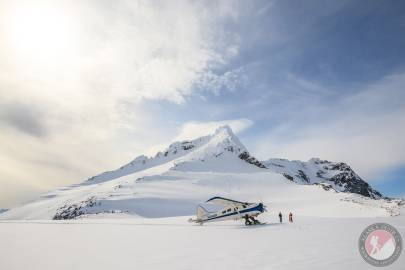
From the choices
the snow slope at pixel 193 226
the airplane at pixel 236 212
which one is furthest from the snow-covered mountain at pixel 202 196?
the airplane at pixel 236 212

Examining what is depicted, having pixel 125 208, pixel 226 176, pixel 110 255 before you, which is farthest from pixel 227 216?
pixel 226 176

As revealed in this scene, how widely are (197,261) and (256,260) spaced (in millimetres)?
2492

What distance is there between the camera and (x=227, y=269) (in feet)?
39.9

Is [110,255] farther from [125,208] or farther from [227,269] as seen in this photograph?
[125,208]

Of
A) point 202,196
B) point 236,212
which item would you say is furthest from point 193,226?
point 202,196

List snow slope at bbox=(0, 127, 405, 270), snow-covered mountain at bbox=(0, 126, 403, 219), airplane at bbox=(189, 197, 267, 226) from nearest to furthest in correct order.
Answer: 1. snow slope at bbox=(0, 127, 405, 270)
2. airplane at bbox=(189, 197, 267, 226)
3. snow-covered mountain at bbox=(0, 126, 403, 219)

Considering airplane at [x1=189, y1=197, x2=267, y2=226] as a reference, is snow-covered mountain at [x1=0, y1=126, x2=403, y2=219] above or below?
above

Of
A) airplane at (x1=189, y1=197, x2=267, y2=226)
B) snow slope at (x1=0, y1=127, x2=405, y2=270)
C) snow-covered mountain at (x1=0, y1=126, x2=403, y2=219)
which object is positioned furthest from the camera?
snow-covered mountain at (x1=0, y1=126, x2=403, y2=219)

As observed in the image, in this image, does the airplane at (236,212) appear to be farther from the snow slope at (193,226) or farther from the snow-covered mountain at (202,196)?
the snow-covered mountain at (202,196)

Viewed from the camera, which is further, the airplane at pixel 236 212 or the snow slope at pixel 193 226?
the airplane at pixel 236 212

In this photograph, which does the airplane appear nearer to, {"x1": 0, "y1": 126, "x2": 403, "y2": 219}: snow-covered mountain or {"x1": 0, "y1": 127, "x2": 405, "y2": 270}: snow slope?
{"x1": 0, "y1": 127, "x2": 405, "y2": 270}: snow slope

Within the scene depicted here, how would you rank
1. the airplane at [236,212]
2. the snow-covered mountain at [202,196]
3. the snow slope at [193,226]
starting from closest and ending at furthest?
the snow slope at [193,226]
the airplane at [236,212]
the snow-covered mountain at [202,196]

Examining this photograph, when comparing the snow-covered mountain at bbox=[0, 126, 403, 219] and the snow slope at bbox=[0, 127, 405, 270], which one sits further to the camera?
the snow-covered mountain at bbox=[0, 126, 403, 219]

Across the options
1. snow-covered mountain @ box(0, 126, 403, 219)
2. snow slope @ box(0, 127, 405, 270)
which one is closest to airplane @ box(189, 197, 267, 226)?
snow slope @ box(0, 127, 405, 270)
